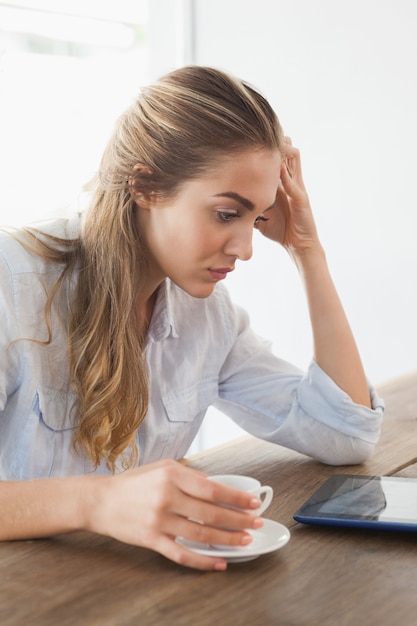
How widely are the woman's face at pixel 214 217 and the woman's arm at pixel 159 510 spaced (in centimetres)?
49

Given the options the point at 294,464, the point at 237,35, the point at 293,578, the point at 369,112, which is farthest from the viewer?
the point at 237,35

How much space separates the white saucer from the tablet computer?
8cm

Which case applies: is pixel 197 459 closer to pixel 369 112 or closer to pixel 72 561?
pixel 72 561

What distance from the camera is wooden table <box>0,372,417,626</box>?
0.87m

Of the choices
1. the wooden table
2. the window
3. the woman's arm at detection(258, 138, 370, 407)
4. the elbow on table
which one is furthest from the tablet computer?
the window

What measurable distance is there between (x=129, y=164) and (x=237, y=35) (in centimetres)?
263

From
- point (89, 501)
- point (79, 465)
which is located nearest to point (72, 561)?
point (89, 501)

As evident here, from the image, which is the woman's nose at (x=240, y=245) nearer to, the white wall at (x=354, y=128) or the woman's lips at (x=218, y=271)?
the woman's lips at (x=218, y=271)

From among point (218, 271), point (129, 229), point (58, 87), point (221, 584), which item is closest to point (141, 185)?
point (129, 229)

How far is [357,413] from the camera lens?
1576 mm

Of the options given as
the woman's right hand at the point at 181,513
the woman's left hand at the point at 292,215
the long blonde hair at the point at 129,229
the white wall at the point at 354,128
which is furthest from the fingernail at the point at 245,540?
the white wall at the point at 354,128

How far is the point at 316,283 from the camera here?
169cm

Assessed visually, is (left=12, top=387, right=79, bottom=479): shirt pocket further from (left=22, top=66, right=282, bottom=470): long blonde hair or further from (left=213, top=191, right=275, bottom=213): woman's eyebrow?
(left=213, top=191, right=275, bottom=213): woman's eyebrow

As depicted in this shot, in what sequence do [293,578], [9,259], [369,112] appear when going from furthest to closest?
[369,112], [9,259], [293,578]
